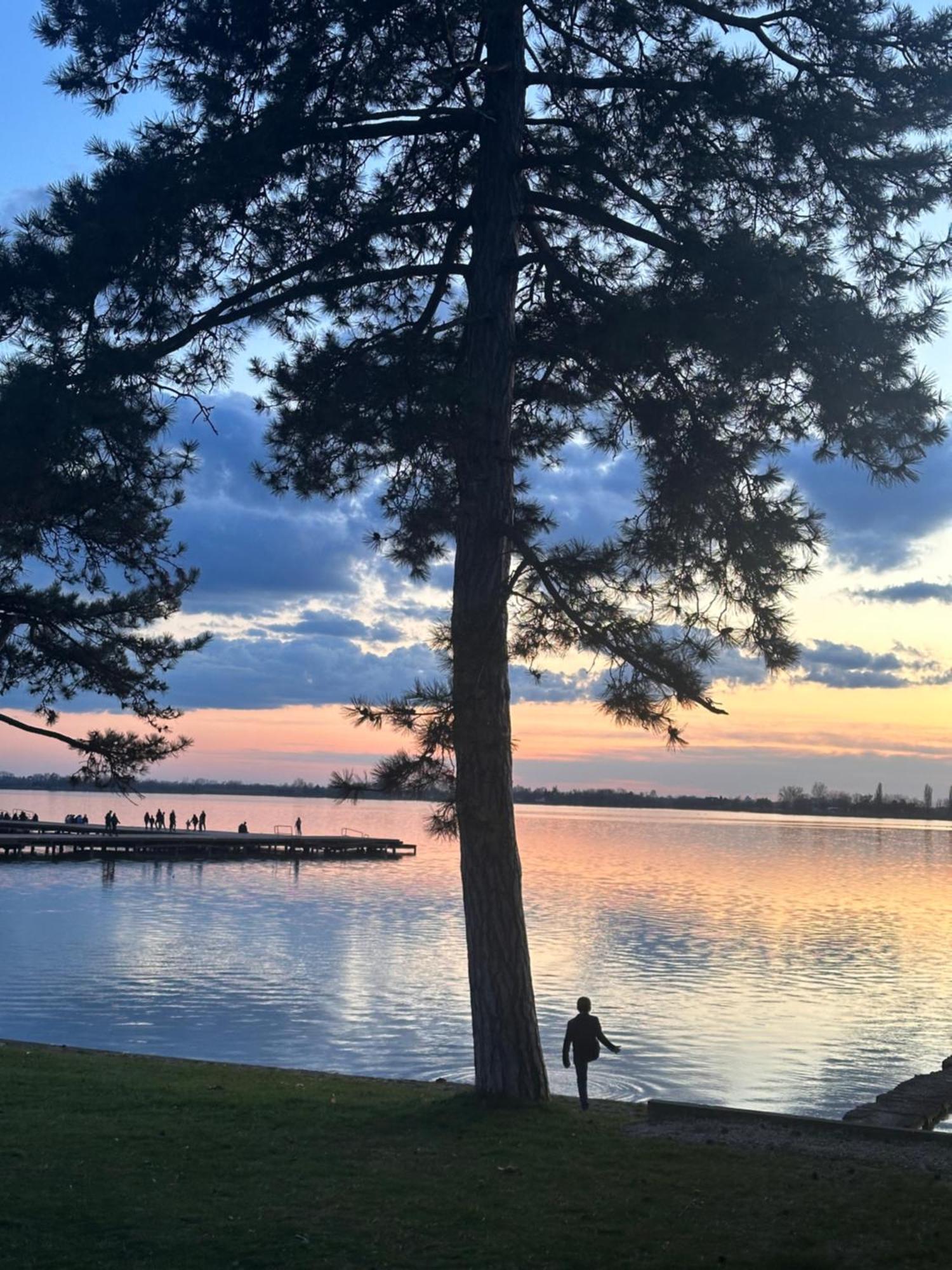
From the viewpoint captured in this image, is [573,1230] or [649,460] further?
[649,460]

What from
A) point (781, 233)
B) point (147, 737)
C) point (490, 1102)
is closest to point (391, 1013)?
point (147, 737)

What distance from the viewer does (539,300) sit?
13500mm

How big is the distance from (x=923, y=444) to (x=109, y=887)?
5020cm

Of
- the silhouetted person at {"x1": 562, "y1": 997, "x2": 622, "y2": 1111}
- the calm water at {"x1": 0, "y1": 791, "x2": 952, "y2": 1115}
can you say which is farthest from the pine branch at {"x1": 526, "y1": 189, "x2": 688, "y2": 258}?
the calm water at {"x1": 0, "y1": 791, "x2": 952, "y2": 1115}

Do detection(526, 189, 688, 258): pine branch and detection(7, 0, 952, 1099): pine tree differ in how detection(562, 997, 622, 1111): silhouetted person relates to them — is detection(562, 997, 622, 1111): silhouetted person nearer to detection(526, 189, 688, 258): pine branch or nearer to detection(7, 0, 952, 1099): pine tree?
detection(7, 0, 952, 1099): pine tree

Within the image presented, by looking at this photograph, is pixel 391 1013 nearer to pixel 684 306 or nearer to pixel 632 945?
pixel 632 945

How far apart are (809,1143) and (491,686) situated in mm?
4684

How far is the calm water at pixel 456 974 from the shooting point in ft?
70.8

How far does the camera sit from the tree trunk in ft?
38.2

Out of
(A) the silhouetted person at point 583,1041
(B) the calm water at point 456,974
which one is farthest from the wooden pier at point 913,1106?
(A) the silhouetted person at point 583,1041

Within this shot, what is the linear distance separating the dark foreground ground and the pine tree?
64.4 inches

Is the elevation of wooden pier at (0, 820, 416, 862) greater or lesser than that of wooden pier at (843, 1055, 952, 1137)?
lesser

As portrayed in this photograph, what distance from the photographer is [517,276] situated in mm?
12523

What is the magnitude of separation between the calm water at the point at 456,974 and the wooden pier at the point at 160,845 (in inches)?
63.5
